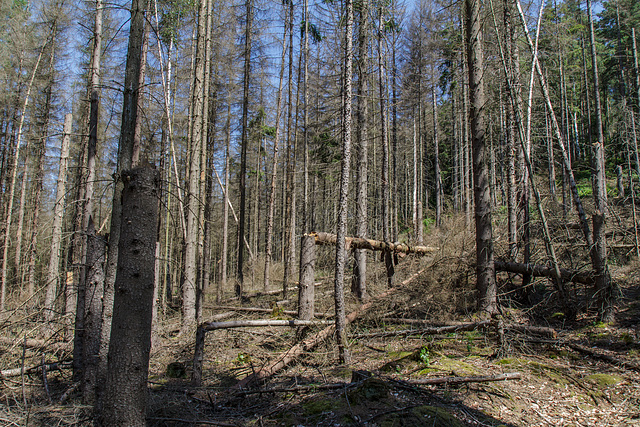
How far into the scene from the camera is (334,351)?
6527 mm

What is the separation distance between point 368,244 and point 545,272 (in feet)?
13.0

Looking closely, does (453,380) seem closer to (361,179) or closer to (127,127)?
(127,127)

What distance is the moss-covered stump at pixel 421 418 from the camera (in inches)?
142

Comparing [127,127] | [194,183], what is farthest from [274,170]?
[127,127]

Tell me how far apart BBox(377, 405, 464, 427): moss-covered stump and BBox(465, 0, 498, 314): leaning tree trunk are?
4.37 meters

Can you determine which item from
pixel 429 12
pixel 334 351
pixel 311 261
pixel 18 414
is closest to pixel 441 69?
pixel 429 12

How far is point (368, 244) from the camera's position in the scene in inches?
360

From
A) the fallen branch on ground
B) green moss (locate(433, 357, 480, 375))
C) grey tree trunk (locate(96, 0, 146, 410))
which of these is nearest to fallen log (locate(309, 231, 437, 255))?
green moss (locate(433, 357, 480, 375))

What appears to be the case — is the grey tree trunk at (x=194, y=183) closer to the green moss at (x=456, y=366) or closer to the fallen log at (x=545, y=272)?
the green moss at (x=456, y=366)

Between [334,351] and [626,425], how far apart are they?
411 centimetres

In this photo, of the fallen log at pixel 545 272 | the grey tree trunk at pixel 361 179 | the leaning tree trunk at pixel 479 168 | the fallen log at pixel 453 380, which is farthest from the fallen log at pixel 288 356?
the fallen log at pixel 545 272

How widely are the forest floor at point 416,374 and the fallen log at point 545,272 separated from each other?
261 millimetres

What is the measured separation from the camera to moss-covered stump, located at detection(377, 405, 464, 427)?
11.8 feet

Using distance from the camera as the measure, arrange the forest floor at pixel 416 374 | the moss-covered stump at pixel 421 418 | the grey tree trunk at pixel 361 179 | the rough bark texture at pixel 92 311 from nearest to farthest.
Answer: the moss-covered stump at pixel 421 418 < the forest floor at pixel 416 374 < the rough bark texture at pixel 92 311 < the grey tree trunk at pixel 361 179
